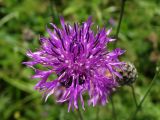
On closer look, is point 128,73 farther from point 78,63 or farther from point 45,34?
point 45,34

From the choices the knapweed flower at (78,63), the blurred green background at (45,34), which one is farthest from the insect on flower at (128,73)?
the blurred green background at (45,34)

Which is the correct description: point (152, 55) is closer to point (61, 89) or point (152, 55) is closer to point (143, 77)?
point (143, 77)

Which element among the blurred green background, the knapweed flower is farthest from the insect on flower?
the blurred green background

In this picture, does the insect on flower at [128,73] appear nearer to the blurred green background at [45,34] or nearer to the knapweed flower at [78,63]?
the knapweed flower at [78,63]

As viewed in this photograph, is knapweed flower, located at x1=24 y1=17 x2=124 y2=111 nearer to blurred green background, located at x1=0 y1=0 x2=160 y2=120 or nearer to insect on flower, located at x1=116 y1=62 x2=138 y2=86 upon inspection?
insect on flower, located at x1=116 y1=62 x2=138 y2=86

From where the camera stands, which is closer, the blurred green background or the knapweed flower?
the knapweed flower

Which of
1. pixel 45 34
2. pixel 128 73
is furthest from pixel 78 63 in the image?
pixel 45 34
